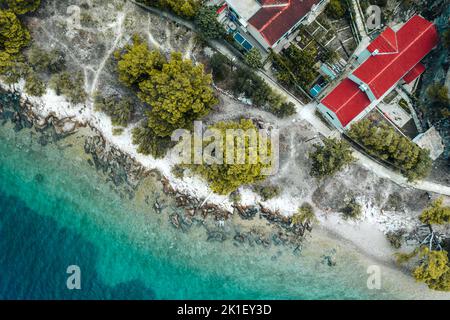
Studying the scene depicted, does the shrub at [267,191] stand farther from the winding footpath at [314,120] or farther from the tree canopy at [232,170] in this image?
the winding footpath at [314,120]

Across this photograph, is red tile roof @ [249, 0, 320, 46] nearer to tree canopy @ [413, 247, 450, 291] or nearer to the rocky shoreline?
the rocky shoreline

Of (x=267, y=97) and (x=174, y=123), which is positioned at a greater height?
(x=267, y=97)

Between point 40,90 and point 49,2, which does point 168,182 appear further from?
point 49,2

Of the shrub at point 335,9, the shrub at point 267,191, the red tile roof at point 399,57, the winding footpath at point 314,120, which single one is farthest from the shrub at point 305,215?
the shrub at point 335,9

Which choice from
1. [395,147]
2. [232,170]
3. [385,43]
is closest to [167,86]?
[232,170]

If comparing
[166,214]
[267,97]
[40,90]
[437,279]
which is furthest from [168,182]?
[437,279]
